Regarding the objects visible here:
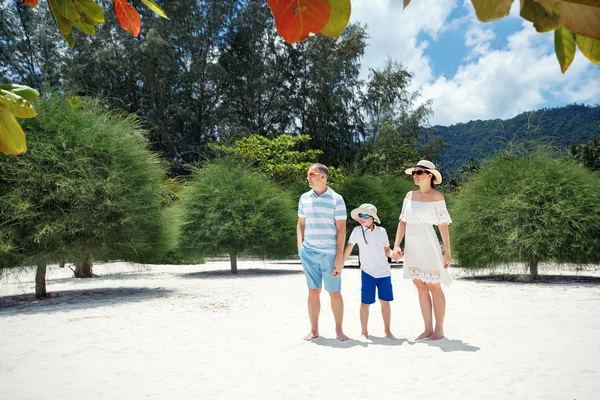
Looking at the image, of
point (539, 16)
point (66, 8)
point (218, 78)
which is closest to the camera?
point (539, 16)

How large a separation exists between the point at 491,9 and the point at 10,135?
67 centimetres

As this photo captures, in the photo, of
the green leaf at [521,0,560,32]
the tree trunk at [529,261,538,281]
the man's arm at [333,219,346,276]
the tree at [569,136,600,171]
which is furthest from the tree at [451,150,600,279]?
the tree at [569,136,600,171]

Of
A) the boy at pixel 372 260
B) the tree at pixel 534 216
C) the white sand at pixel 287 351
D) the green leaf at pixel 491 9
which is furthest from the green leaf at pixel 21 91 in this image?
the tree at pixel 534 216

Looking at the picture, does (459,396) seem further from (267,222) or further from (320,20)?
(267,222)

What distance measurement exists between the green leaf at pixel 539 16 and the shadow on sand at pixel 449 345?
4.31 metres

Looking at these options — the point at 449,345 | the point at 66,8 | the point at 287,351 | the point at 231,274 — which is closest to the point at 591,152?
the point at 231,274

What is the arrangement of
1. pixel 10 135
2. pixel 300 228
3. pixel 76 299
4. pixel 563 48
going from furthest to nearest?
1. pixel 76 299
2. pixel 300 228
3. pixel 10 135
4. pixel 563 48

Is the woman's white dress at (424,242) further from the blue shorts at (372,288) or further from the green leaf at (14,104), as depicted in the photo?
the green leaf at (14,104)

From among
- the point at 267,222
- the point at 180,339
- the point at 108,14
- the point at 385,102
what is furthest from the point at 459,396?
the point at 385,102

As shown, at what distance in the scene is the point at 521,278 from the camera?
10.5 meters

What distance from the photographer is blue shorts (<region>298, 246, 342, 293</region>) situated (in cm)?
441

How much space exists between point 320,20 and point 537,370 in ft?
13.0

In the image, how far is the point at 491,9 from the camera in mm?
431

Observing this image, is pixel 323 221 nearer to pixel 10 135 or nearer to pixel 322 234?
pixel 322 234
